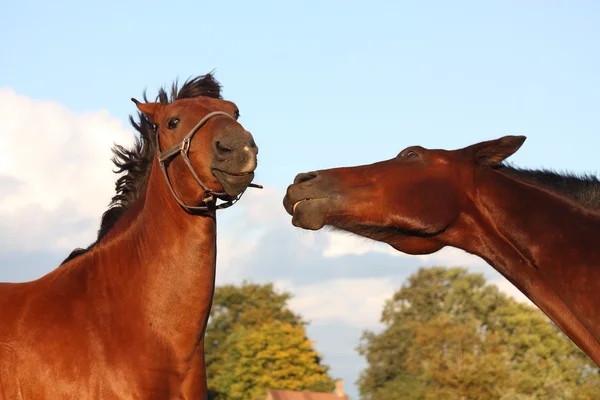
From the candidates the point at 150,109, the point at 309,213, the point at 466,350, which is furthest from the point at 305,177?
the point at 466,350

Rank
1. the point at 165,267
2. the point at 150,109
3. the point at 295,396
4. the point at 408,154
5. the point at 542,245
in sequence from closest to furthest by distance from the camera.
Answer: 1. the point at 542,245
2. the point at 408,154
3. the point at 165,267
4. the point at 150,109
5. the point at 295,396

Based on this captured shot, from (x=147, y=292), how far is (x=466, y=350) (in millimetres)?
58265

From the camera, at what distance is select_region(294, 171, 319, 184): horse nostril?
601 cm

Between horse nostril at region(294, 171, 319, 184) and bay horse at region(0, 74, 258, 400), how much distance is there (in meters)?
0.99

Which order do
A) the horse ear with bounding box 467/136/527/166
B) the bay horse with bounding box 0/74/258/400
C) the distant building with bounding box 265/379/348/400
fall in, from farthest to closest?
the distant building with bounding box 265/379/348/400, the bay horse with bounding box 0/74/258/400, the horse ear with bounding box 467/136/527/166

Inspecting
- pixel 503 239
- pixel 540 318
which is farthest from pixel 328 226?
pixel 540 318

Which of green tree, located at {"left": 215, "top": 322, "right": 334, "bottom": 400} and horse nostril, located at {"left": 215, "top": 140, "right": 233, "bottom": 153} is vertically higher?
Result: green tree, located at {"left": 215, "top": 322, "right": 334, "bottom": 400}

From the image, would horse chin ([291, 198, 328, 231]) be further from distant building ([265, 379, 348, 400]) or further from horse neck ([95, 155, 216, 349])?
distant building ([265, 379, 348, 400])

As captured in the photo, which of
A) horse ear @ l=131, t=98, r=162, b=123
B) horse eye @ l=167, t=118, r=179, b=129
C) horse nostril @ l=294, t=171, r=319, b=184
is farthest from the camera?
horse ear @ l=131, t=98, r=162, b=123

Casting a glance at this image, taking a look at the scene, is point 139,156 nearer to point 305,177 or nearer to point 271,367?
point 305,177

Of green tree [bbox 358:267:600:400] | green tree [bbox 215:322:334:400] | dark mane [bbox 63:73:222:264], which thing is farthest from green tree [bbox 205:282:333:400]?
dark mane [bbox 63:73:222:264]

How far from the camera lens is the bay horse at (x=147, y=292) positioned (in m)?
6.74

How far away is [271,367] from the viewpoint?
218 ft

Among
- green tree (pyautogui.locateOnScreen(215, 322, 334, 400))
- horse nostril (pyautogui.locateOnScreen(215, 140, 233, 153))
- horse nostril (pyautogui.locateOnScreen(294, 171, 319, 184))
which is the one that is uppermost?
green tree (pyautogui.locateOnScreen(215, 322, 334, 400))
